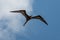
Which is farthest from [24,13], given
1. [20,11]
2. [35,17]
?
[35,17]

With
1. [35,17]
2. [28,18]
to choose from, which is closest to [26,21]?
[28,18]

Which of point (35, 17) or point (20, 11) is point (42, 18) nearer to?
point (35, 17)

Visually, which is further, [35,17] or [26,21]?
[26,21]

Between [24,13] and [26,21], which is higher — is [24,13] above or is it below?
above

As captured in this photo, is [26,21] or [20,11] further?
[26,21]

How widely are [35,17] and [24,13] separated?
2.77 m

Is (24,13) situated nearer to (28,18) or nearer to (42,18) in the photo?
(28,18)

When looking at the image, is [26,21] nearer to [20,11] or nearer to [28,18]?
[28,18]

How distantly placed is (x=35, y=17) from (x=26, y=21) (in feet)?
9.50

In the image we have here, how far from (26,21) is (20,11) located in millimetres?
3026

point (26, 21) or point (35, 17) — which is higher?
point (35, 17)

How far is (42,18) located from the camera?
24.4 m

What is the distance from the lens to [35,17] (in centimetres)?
2411

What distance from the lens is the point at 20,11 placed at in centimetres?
2438
